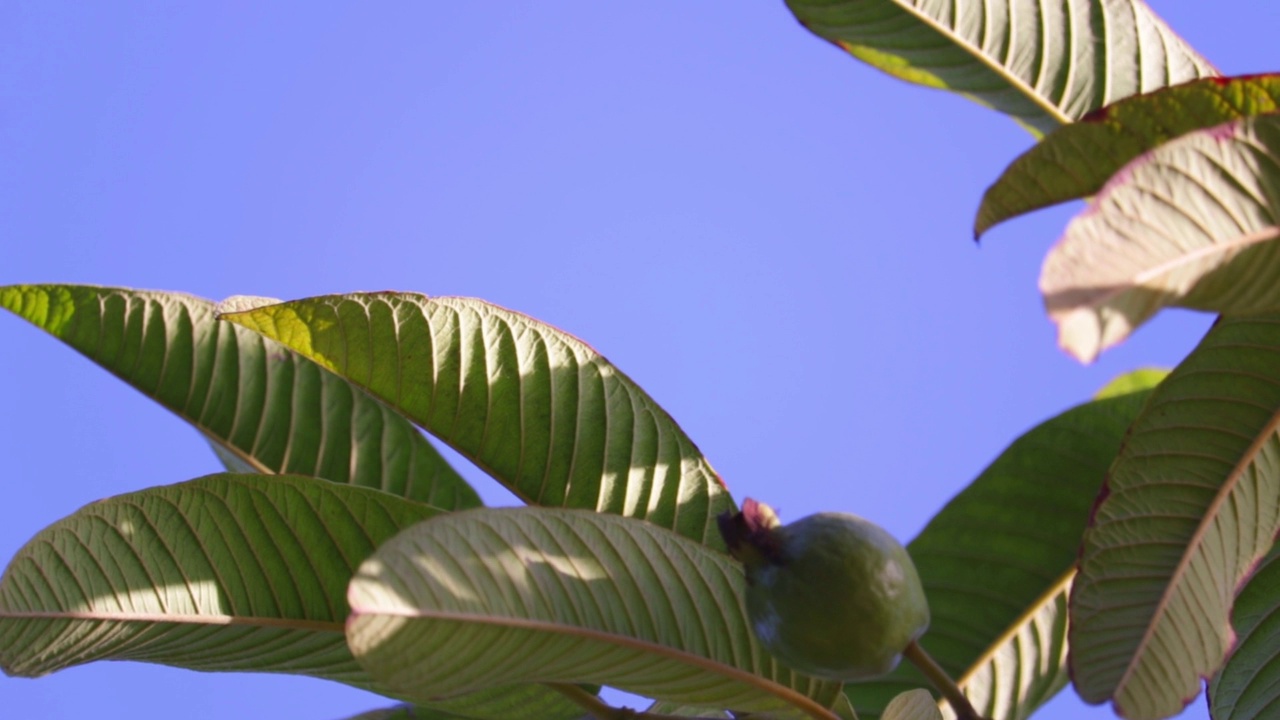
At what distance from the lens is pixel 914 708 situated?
34.8 inches

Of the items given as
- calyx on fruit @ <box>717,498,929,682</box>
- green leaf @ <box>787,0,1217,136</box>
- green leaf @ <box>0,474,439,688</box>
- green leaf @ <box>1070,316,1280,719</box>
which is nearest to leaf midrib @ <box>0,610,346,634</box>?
green leaf @ <box>0,474,439,688</box>

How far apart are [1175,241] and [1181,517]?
393 mm

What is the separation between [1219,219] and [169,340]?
2.97ft

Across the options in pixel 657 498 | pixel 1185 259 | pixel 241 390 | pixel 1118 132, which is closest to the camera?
pixel 1185 259

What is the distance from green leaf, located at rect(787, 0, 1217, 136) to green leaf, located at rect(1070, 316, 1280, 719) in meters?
0.35

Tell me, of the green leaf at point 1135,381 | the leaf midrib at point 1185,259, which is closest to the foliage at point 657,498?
the leaf midrib at point 1185,259

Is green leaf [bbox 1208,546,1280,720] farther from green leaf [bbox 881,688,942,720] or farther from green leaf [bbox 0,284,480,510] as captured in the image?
A: green leaf [bbox 0,284,480,510]

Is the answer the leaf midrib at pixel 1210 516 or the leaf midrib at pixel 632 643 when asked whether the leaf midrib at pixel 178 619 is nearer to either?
A: the leaf midrib at pixel 632 643

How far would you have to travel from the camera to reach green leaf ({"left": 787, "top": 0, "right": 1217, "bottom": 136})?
1089 millimetres

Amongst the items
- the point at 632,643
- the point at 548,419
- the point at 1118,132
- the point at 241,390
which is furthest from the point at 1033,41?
the point at 241,390

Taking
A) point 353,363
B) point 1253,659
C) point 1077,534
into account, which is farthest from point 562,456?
point 1253,659

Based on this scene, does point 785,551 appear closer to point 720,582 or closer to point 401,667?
point 720,582

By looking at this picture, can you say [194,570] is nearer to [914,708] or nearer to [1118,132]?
[914,708]

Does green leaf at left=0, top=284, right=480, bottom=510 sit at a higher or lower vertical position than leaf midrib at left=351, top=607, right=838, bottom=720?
higher
